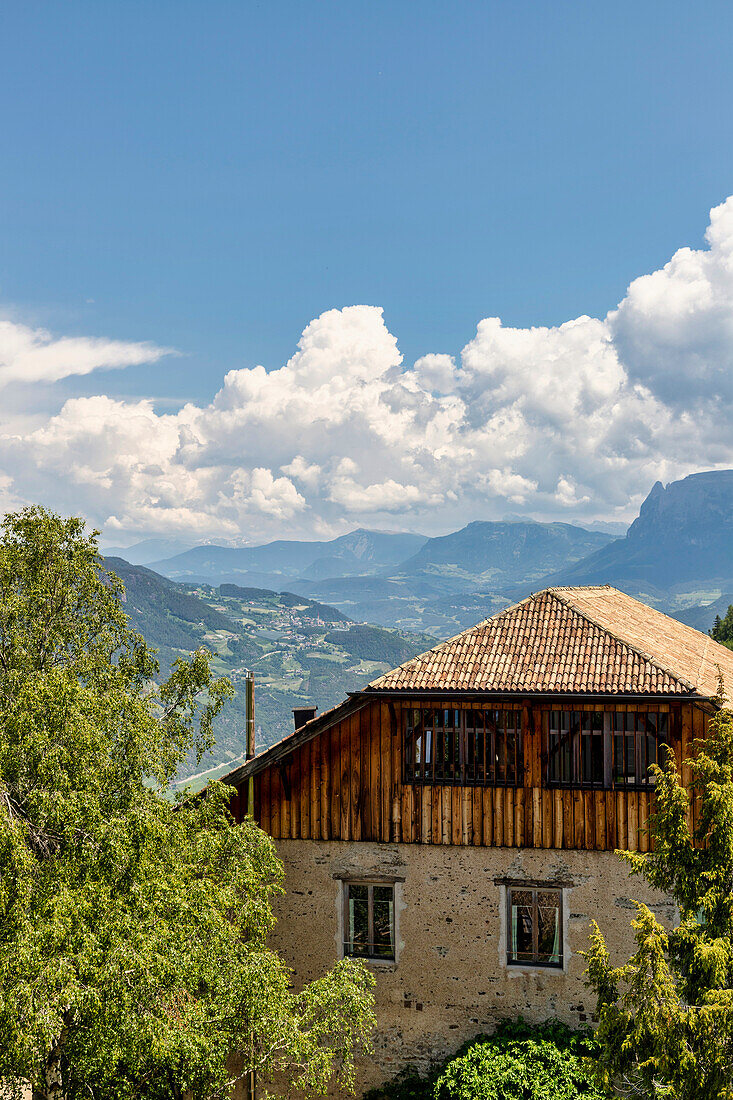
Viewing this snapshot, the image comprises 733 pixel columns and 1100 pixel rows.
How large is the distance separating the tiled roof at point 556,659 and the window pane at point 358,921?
177 inches

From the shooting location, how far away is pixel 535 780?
18.4 meters

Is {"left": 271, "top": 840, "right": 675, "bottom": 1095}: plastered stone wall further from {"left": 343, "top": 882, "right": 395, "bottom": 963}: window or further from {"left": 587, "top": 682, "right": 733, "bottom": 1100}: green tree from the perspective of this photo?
{"left": 587, "top": 682, "right": 733, "bottom": 1100}: green tree

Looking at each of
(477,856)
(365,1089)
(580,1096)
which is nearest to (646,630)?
(477,856)

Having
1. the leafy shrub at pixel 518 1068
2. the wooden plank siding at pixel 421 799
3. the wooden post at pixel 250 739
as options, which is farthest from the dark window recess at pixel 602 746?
the wooden post at pixel 250 739

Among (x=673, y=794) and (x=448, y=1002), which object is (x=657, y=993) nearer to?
(x=673, y=794)

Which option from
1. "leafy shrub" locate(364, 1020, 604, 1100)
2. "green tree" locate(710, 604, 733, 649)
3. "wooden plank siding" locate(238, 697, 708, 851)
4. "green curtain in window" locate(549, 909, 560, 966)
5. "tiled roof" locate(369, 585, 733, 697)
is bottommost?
"leafy shrub" locate(364, 1020, 604, 1100)

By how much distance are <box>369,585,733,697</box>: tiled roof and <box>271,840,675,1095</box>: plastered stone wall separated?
3364 millimetres

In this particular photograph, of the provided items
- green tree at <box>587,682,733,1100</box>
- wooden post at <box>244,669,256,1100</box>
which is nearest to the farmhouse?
wooden post at <box>244,669,256,1100</box>

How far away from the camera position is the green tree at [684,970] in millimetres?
12562

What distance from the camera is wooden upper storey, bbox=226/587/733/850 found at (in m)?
17.8

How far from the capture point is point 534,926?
18234 mm

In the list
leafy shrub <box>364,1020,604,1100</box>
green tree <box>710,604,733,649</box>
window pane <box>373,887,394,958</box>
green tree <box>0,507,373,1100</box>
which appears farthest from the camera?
green tree <box>710,604,733,649</box>

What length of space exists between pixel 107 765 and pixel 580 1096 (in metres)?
10.1

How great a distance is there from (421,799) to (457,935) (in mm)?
2755
